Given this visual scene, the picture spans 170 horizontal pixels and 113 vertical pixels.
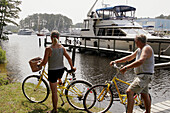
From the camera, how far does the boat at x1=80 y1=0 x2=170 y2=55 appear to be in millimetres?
24938

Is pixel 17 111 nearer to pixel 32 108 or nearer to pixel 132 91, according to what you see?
pixel 32 108

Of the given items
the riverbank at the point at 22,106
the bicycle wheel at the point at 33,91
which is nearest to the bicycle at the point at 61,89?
the bicycle wheel at the point at 33,91

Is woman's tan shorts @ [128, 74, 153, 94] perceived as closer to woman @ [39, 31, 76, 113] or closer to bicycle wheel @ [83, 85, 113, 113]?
bicycle wheel @ [83, 85, 113, 113]

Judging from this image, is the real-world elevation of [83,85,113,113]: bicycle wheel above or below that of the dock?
above

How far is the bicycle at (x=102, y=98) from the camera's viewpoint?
175 inches

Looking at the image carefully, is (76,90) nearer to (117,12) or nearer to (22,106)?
(22,106)

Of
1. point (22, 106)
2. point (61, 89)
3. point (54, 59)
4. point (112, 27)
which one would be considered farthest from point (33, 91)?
point (112, 27)

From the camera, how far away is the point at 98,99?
475 cm

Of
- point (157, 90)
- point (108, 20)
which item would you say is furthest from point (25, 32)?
point (157, 90)

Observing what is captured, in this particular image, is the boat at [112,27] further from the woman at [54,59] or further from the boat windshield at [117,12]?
the woman at [54,59]

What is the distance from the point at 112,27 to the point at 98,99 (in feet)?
74.3

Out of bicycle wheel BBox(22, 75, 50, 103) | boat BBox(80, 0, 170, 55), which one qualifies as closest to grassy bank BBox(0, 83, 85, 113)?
bicycle wheel BBox(22, 75, 50, 103)

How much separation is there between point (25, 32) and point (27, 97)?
5597 inches

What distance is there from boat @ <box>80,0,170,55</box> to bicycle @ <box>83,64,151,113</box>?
752 inches
